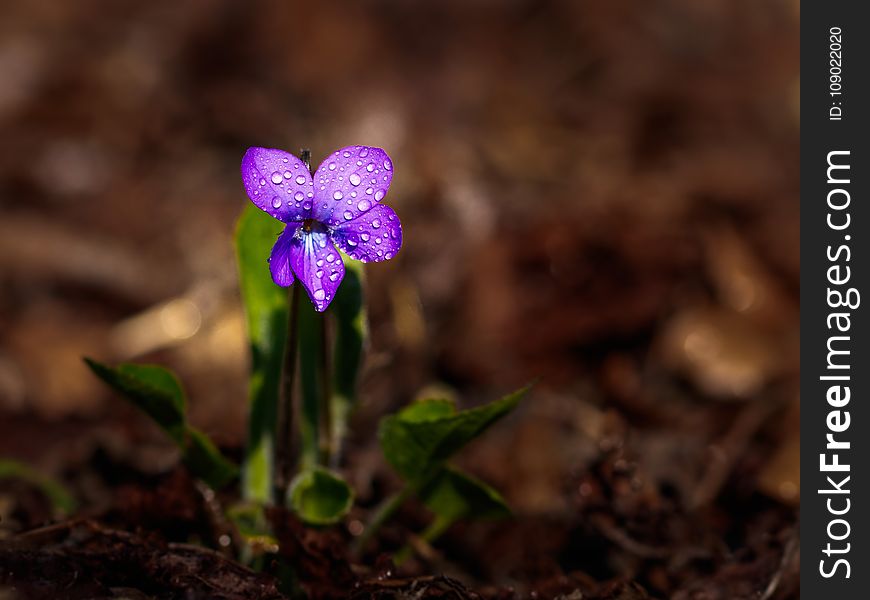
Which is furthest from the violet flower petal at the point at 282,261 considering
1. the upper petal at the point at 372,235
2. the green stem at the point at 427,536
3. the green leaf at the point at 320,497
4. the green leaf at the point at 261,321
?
the green stem at the point at 427,536

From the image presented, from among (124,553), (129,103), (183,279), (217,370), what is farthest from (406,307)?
(129,103)

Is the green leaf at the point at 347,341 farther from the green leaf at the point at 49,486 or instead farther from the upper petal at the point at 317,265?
the green leaf at the point at 49,486

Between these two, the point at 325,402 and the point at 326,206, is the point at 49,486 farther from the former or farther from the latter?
the point at 326,206

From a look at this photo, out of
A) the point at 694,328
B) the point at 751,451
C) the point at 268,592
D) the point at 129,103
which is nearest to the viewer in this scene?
the point at 268,592

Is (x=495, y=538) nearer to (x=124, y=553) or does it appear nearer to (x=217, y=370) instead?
(x=124, y=553)

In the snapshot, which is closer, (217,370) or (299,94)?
(217,370)

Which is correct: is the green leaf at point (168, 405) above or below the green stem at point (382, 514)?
above

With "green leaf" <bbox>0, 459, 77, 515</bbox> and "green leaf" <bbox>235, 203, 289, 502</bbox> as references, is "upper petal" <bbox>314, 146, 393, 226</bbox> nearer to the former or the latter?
"green leaf" <bbox>235, 203, 289, 502</bbox>
